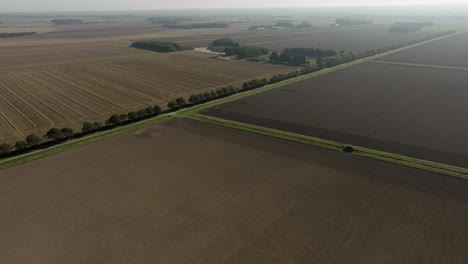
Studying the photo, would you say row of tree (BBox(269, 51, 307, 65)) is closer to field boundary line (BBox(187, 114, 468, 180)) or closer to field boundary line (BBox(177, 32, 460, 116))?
field boundary line (BBox(177, 32, 460, 116))

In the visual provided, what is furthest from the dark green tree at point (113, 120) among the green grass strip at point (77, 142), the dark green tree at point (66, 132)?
the dark green tree at point (66, 132)

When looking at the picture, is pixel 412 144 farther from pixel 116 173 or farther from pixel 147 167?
pixel 116 173

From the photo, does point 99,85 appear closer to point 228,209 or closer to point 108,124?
point 108,124

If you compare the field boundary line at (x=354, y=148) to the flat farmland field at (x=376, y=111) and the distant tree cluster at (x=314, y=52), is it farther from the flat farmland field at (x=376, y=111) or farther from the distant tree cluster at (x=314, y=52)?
the distant tree cluster at (x=314, y=52)

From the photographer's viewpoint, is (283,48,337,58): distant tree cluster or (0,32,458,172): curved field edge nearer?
(0,32,458,172): curved field edge

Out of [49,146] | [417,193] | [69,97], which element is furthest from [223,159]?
[69,97]

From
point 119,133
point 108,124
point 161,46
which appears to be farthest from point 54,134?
point 161,46

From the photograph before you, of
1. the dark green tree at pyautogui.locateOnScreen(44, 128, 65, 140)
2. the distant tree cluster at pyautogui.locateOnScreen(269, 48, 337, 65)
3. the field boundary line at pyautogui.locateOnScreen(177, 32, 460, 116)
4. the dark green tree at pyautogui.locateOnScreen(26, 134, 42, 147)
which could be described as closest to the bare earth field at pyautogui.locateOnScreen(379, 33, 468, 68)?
the field boundary line at pyautogui.locateOnScreen(177, 32, 460, 116)
